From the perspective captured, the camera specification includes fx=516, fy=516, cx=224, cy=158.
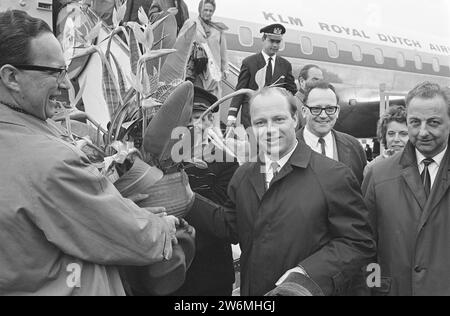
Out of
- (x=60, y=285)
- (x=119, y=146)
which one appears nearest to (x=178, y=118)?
(x=119, y=146)

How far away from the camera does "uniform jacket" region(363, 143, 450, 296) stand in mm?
2262

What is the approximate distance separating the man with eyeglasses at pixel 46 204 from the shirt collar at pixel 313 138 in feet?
7.05

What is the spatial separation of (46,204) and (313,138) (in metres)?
2.43

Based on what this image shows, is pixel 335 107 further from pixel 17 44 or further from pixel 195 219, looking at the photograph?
pixel 17 44

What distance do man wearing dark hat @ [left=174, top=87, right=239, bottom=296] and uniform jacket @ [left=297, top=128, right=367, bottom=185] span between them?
917 millimetres

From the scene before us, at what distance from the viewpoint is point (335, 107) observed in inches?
140

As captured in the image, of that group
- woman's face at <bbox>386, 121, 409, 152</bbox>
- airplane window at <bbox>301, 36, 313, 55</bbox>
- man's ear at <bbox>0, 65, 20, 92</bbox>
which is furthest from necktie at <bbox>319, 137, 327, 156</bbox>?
airplane window at <bbox>301, 36, 313, 55</bbox>

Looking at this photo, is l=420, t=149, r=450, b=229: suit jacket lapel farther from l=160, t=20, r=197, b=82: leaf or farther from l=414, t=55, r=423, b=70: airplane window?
l=414, t=55, r=423, b=70: airplane window

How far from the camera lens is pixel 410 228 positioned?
234cm

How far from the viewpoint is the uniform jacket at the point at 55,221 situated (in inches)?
59.5

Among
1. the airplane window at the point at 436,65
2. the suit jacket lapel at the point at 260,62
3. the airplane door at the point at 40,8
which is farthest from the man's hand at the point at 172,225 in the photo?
the airplane window at the point at 436,65

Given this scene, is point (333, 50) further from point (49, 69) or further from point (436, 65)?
point (49, 69)

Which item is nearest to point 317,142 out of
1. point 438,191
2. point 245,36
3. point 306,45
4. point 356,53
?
point 438,191
